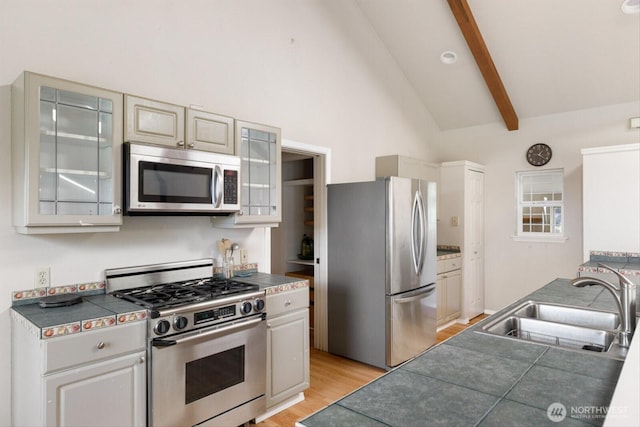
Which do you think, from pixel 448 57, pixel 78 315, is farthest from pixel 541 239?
pixel 78 315

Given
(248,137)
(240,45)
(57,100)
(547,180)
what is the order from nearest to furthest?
(57,100), (248,137), (240,45), (547,180)

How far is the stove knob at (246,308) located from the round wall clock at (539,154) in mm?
4360

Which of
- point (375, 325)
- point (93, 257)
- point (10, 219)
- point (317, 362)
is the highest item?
point (10, 219)

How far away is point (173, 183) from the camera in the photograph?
8.07 feet

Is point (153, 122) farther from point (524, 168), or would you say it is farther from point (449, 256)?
point (524, 168)

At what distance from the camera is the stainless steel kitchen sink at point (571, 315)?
190cm

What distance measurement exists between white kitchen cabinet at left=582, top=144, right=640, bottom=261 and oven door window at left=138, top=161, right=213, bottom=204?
13.3 feet

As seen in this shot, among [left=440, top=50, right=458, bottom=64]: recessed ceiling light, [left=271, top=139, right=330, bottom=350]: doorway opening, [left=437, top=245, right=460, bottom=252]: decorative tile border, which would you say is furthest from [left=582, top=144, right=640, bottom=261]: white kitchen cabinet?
[left=271, top=139, right=330, bottom=350]: doorway opening

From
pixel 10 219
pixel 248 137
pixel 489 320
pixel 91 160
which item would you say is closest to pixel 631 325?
pixel 489 320

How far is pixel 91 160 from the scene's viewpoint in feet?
7.13

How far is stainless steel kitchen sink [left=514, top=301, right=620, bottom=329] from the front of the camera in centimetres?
190

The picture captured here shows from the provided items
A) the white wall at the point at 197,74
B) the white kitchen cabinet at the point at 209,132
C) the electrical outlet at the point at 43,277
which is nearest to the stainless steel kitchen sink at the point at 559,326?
the white kitchen cabinet at the point at 209,132

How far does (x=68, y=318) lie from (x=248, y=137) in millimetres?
1601

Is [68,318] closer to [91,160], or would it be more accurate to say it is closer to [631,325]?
[91,160]
